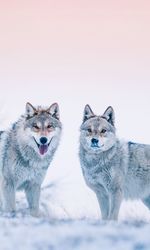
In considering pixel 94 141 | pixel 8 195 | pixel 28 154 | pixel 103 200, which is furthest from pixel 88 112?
pixel 8 195

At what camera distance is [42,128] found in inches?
272

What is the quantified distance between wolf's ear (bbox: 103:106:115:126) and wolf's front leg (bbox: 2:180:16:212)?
1482 millimetres

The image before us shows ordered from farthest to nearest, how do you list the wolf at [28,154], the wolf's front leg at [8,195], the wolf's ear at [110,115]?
the wolf's ear at [110,115], the wolf's front leg at [8,195], the wolf at [28,154]

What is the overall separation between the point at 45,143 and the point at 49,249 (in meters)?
2.30

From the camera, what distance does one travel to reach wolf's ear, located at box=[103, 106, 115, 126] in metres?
7.27

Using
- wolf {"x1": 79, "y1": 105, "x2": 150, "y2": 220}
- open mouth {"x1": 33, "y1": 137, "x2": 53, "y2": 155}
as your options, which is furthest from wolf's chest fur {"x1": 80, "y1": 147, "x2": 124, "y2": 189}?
open mouth {"x1": 33, "y1": 137, "x2": 53, "y2": 155}

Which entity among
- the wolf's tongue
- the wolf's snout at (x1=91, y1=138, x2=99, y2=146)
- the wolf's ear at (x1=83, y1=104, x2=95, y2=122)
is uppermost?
the wolf's ear at (x1=83, y1=104, x2=95, y2=122)

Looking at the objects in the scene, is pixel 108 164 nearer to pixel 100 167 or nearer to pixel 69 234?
pixel 100 167

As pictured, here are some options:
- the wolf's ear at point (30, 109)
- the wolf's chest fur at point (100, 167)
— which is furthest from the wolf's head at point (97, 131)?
the wolf's ear at point (30, 109)

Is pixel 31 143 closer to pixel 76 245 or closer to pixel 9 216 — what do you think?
pixel 9 216

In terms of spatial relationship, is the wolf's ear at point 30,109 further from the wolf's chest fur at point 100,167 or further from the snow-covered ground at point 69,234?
the snow-covered ground at point 69,234

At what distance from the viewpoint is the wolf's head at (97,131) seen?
7.12 metres

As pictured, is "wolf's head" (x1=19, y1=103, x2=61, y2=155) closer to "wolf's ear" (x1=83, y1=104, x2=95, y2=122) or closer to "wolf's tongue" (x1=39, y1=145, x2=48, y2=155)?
"wolf's tongue" (x1=39, y1=145, x2=48, y2=155)

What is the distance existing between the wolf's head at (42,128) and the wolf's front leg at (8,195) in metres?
0.57
